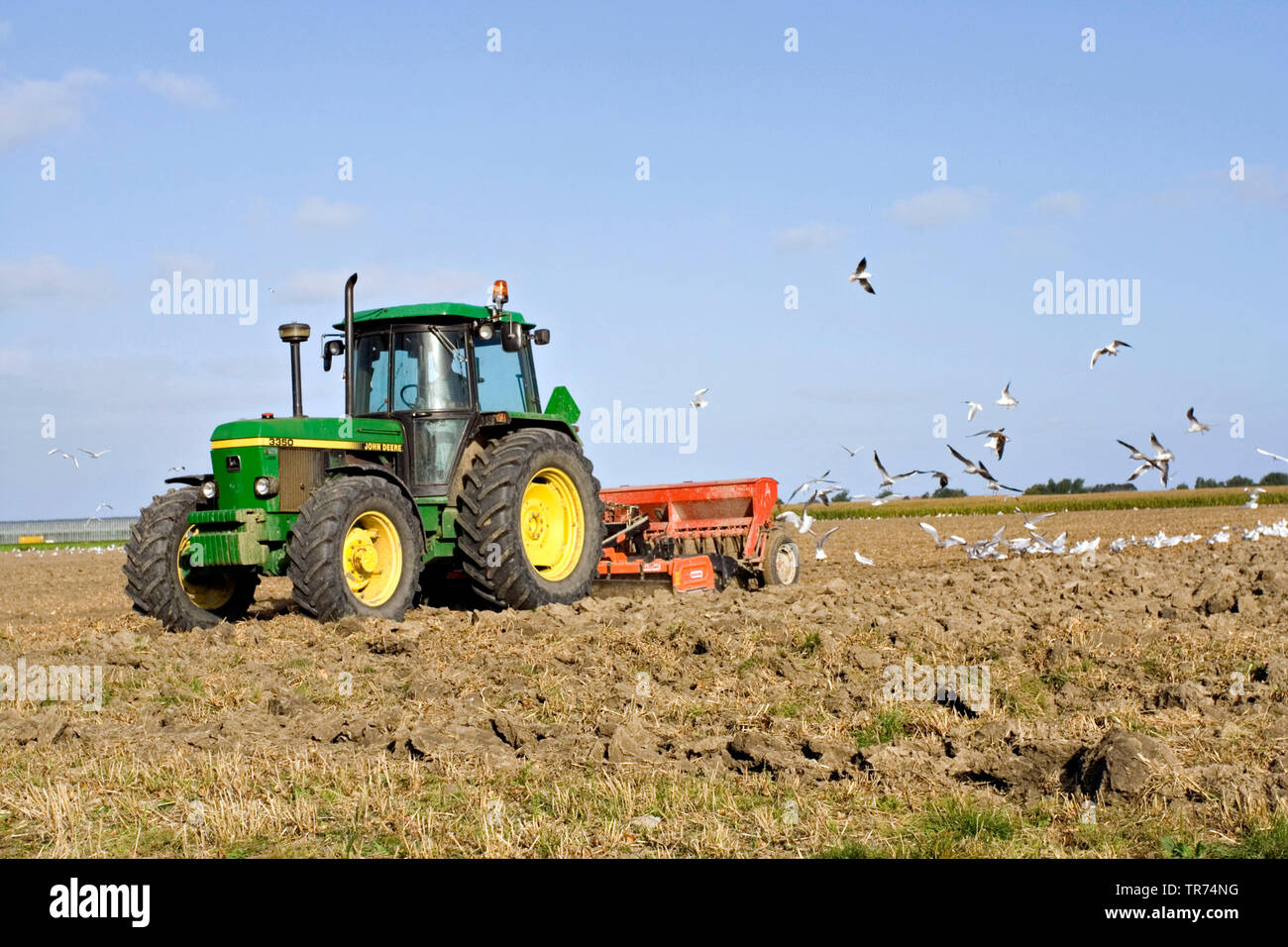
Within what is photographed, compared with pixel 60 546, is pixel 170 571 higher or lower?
higher

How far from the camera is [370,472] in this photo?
385 inches

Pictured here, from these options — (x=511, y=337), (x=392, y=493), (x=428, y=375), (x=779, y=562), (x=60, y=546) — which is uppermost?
(x=511, y=337)

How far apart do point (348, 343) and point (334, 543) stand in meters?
1.97

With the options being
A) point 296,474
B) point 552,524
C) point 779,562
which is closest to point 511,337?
point 552,524

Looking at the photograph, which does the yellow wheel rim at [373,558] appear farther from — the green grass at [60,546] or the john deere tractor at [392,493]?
the green grass at [60,546]

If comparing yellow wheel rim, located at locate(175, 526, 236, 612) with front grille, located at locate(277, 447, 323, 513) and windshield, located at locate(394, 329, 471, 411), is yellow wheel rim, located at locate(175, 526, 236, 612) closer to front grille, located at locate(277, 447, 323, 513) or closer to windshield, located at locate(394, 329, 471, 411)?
front grille, located at locate(277, 447, 323, 513)

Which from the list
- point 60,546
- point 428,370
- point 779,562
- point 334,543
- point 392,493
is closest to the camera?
point 334,543

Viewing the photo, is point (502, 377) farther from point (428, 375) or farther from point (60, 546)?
point (60, 546)

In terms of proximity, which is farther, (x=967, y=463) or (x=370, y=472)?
(x=967, y=463)

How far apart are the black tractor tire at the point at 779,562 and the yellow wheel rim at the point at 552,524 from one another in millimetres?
2514

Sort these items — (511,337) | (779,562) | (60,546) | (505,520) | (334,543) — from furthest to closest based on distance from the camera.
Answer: (60,546) → (779,562) → (511,337) → (505,520) → (334,543)

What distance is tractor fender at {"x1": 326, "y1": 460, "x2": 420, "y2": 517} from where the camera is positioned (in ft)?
31.6

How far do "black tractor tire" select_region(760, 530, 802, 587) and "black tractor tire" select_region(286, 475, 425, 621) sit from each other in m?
4.63
